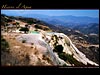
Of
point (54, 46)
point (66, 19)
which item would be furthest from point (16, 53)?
point (66, 19)

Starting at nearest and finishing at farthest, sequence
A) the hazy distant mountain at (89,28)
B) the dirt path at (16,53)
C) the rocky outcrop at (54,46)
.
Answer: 1. the dirt path at (16,53)
2. the rocky outcrop at (54,46)
3. the hazy distant mountain at (89,28)

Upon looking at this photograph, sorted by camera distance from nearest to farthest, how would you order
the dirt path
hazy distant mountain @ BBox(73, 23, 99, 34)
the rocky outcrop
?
the dirt path
the rocky outcrop
hazy distant mountain @ BBox(73, 23, 99, 34)

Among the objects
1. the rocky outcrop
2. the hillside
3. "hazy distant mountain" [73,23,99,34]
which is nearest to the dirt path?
the hillside

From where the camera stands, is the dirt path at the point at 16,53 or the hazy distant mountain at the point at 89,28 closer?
the dirt path at the point at 16,53

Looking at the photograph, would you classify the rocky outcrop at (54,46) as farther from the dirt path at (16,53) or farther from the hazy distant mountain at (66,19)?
the hazy distant mountain at (66,19)

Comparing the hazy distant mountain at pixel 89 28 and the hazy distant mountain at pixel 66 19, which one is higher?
the hazy distant mountain at pixel 66 19

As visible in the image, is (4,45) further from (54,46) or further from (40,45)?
(54,46)

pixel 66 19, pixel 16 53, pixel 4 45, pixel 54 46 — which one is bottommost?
pixel 16 53

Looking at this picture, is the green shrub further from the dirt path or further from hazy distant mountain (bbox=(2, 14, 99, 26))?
hazy distant mountain (bbox=(2, 14, 99, 26))

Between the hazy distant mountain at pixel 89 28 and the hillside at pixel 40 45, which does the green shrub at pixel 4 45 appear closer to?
the hillside at pixel 40 45

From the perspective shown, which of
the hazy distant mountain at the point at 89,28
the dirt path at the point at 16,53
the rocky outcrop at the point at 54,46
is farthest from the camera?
the hazy distant mountain at the point at 89,28

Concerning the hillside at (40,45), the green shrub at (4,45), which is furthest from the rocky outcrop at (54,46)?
the green shrub at (4,45)

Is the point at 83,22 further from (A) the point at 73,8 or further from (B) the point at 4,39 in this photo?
(B) the point at 4,39

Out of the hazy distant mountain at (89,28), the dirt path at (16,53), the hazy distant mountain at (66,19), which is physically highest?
the hazy distant mountain at (66,19)
